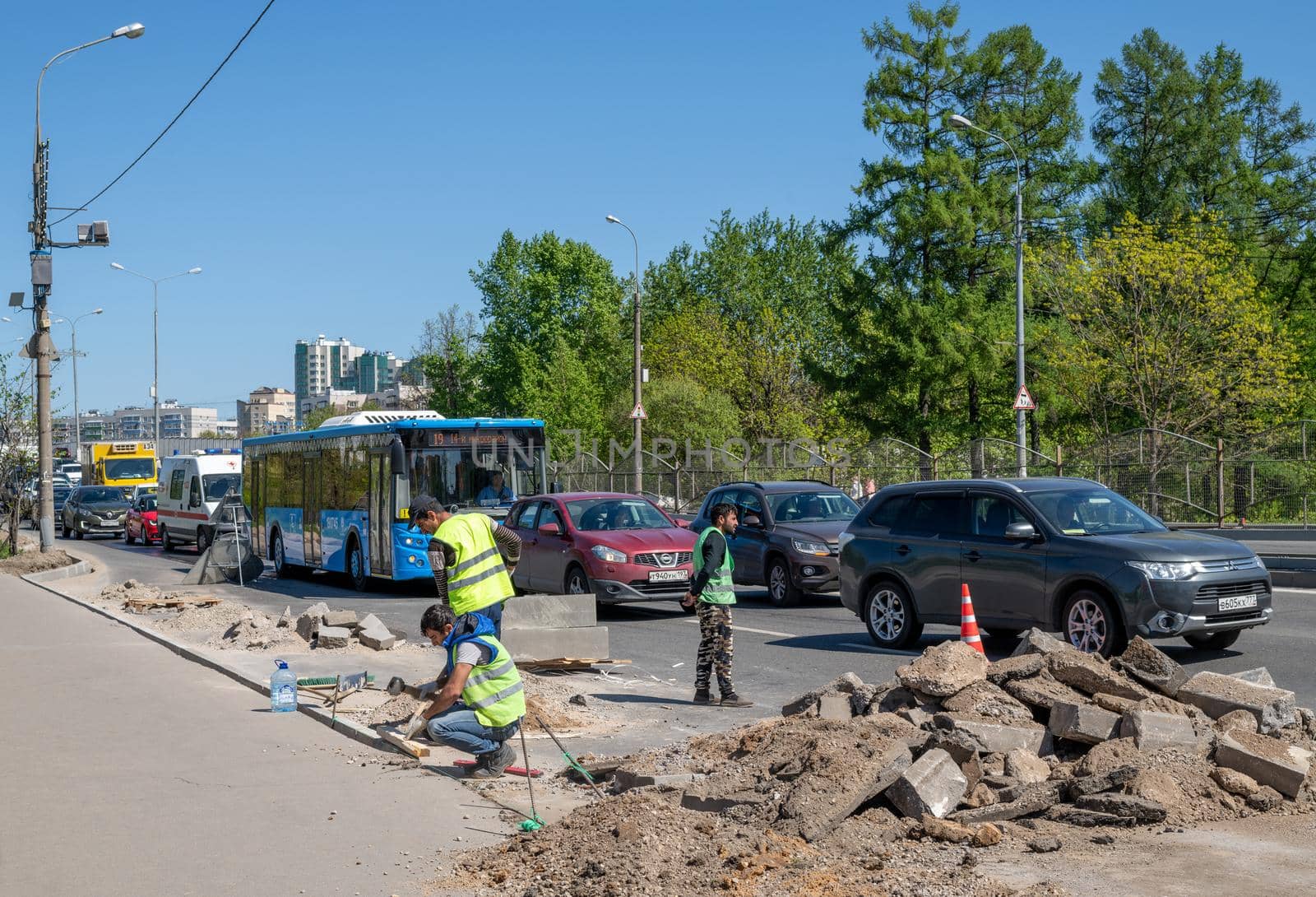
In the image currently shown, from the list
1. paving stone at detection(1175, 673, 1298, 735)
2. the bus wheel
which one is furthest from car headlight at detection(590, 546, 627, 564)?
paving stone at detection(1175, 673, 1298, 735)

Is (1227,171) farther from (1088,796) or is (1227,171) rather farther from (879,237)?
(1088,796)

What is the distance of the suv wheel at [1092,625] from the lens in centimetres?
1162

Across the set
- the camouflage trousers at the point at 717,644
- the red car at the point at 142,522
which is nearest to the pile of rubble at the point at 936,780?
the camouflage trousers at the point at 717,644

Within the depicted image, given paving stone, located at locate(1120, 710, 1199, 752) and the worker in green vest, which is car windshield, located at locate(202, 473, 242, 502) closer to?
the worker in green vest

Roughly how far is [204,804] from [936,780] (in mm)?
3966

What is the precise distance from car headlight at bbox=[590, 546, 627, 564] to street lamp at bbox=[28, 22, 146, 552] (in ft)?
55.5

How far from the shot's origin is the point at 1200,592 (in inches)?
455

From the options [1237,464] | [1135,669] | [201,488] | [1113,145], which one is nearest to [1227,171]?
[1113,145]

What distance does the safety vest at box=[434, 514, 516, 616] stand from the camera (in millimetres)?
9180

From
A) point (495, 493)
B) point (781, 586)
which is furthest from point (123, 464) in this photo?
point (781, 586)

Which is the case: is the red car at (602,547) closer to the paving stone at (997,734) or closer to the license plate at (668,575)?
the license plate at (668,575)

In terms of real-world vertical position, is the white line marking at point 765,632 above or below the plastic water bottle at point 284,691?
below

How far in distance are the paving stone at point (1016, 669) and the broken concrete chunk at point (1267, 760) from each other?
125 centimetres

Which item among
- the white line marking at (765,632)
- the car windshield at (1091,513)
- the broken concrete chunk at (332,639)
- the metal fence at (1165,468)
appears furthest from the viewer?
the metal fence at (1165,468)
